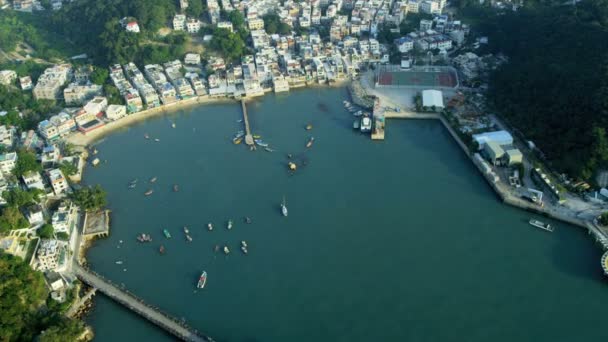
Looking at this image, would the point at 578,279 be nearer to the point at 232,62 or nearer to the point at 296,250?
the point at 296,250

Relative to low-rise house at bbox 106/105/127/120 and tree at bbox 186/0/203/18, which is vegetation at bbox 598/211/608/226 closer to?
low-rise house at bbox 106/105/127/120

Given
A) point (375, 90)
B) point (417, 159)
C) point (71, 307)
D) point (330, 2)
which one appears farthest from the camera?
point (330, 2)

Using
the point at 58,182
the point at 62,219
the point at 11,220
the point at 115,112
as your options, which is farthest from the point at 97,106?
the point at 11,220

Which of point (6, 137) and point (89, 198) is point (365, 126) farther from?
point (6, 137)

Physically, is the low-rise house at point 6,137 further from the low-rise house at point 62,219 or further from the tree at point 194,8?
the tree at point 194,8

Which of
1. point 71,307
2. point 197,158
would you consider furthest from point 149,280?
point 197,158

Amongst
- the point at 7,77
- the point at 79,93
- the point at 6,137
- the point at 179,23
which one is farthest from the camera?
the point at 179,23

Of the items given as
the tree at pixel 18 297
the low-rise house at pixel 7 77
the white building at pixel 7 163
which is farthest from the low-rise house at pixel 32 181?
the low-rise house at pixel 7 77
